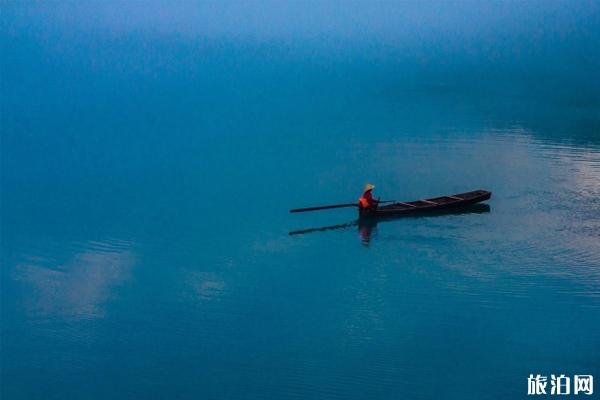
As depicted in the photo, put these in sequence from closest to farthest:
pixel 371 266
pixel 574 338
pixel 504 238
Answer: pixel 574 338
pixel 371 266
pixel 504 238

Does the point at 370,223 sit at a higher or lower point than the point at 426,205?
lower

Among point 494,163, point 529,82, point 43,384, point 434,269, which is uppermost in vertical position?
point 529,82

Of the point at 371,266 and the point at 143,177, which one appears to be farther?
the point at 143,177

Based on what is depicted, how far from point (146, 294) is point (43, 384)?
7.77 feet

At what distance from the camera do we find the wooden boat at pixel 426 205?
1284 centimetres

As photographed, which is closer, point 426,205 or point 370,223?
point 370,223

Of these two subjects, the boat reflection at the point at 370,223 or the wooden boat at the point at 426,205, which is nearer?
the boat reflection at the point at 370,223

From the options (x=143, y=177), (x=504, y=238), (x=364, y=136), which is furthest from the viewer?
(x=364, y=136)

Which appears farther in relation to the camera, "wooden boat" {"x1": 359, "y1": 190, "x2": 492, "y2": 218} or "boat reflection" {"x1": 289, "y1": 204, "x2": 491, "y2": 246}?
"wooden boat" {"x1": 359, "y1": 190, "x2": 492, "y2": 218}

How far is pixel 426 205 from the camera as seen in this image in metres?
13.0

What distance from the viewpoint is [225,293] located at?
10.1 m

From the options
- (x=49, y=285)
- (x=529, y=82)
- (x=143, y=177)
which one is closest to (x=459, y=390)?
(x=49, y=285)

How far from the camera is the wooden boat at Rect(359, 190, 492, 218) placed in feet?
42.1

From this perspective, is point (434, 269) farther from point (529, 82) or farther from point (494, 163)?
point (529, 82)
